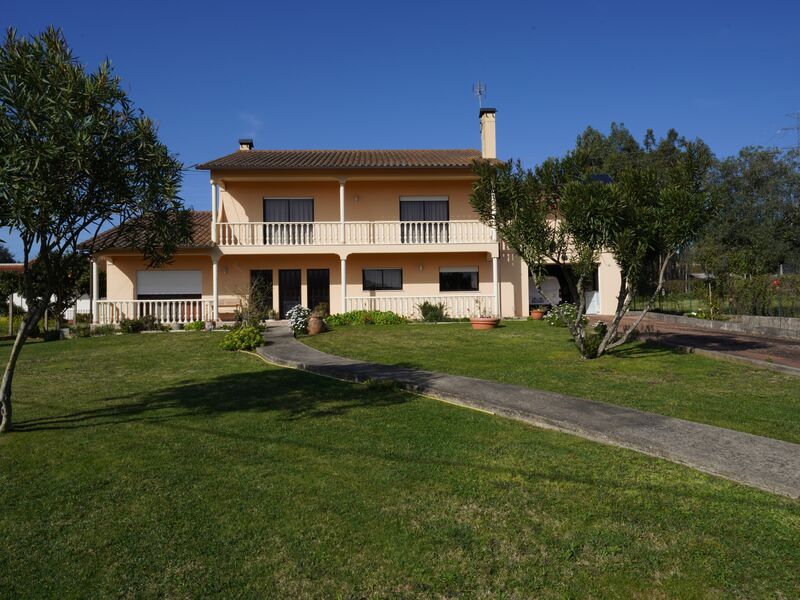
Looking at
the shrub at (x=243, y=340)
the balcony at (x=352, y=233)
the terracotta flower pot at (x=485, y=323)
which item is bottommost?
the shrub at (x=243, y=340)

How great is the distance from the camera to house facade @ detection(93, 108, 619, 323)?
20641 mm

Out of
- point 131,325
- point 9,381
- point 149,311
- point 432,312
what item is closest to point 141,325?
point 131,325

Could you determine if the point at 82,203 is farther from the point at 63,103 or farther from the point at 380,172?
the point at 380,172

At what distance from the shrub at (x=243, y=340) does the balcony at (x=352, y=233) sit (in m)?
7.25

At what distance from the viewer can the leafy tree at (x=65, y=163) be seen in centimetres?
568

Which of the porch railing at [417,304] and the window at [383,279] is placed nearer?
the porch railing at [417,304]

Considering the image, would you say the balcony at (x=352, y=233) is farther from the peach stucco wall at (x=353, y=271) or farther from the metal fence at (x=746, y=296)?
the metal fence at (x=746, y=296)

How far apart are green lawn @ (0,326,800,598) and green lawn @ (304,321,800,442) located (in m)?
2.32

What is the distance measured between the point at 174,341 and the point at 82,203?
10.2 metres

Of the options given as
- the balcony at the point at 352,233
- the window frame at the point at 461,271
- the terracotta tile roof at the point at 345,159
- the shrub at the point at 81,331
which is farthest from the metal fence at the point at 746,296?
the shrub at the point at 81,331

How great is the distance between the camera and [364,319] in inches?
768

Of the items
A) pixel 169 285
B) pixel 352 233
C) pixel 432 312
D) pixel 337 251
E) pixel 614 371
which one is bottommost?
pixel 614 371

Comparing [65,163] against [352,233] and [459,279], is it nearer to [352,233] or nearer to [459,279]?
[352,233]

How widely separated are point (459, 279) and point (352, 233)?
16.5ft
